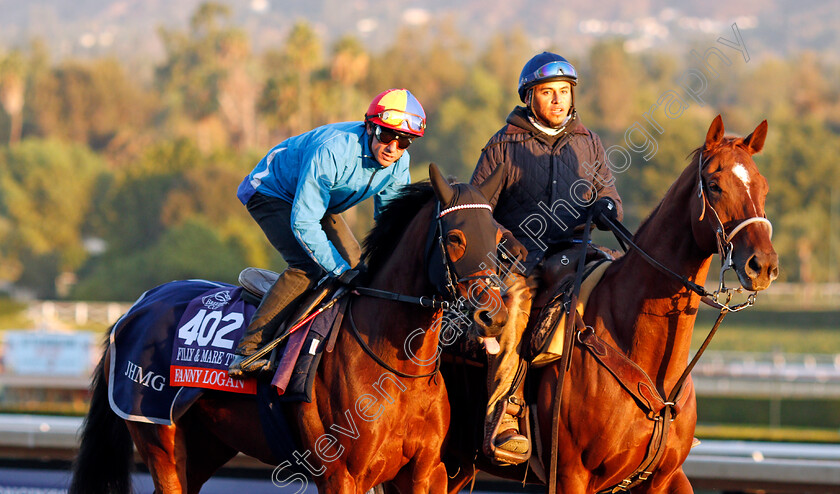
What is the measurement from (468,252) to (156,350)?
6.86ft

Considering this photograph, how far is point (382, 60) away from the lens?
254ft

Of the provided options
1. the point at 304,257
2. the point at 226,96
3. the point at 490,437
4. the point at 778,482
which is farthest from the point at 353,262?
the point at 226,96

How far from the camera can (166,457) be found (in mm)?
5309

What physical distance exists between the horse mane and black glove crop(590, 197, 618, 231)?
0.94 m

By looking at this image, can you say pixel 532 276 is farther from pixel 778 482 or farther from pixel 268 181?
pixel 778 482

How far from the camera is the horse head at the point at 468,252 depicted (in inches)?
161

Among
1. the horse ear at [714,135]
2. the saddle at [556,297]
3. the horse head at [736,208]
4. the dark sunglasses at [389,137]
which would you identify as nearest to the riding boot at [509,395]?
the saddle at [556,297]

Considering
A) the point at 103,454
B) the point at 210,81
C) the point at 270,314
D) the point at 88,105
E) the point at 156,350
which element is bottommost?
the point at 88,105

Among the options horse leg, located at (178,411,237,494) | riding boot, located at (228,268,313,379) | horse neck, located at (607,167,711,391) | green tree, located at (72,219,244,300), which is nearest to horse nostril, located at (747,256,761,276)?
horse neck, located at (607,167,711,391)

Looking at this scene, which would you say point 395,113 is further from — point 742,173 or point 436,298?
point 742,173

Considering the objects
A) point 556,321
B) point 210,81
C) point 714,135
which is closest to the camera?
point 714,135

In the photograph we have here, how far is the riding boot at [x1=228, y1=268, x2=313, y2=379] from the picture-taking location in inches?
194

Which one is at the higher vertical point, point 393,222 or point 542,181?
point 542,181

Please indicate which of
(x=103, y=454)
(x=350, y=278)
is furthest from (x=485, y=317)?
(x=103, y=454)
